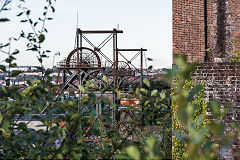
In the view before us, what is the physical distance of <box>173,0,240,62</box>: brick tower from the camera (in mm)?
12406

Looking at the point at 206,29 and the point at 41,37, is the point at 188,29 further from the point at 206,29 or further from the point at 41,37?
the point at 41,37

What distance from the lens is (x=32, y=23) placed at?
10.7 feet

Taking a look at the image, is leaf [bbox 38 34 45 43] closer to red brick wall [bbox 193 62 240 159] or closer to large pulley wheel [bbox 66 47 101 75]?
red brick wall [bbox 193 62 240 159]

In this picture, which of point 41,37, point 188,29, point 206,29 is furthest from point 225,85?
point 41,37

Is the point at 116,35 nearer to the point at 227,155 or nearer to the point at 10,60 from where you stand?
the point at 227,155

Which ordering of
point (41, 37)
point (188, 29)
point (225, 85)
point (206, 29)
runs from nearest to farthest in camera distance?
point (41, 37)
point (225, 85)
point (188, 29)
point (206, 29)

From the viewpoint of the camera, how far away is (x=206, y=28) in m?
13.3

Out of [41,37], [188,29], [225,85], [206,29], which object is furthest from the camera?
[206,29]

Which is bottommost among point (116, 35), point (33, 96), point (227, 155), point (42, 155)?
point (227, 155)

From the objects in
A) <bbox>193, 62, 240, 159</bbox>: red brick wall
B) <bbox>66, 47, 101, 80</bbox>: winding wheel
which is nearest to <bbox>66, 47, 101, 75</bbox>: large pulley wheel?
<bbox>66, 47, 101, 80</bbox>: winding wheel

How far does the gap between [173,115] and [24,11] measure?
6.33 metres

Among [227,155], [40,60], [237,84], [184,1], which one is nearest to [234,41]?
[184,1]

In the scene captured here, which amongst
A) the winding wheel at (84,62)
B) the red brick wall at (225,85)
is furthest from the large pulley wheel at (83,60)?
the red brick wall at (225,85)

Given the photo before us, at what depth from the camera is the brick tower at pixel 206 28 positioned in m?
12.4
